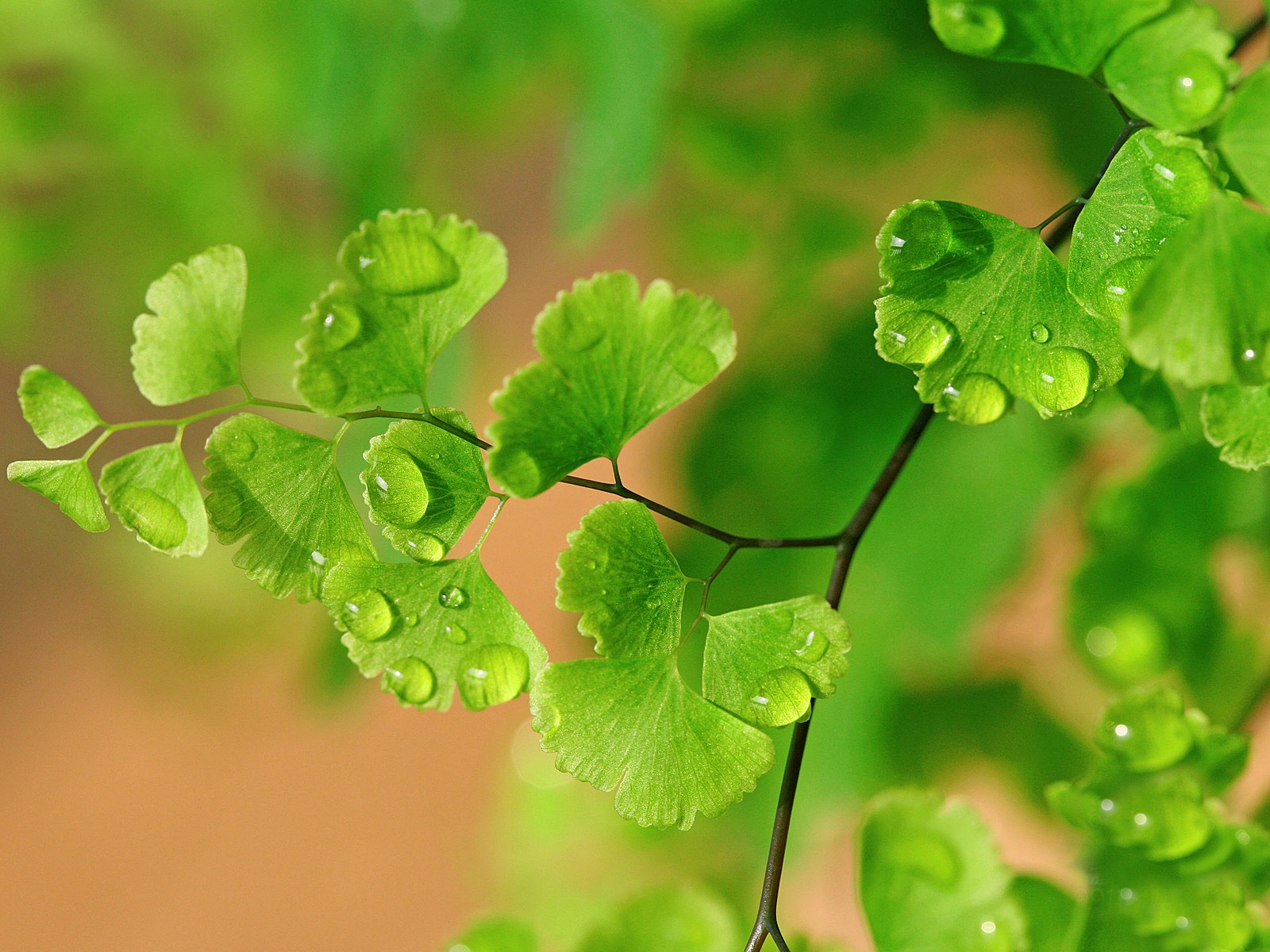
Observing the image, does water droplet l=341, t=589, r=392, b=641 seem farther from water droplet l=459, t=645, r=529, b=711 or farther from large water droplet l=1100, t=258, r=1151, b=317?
large water droplet l=1100, t=258, r=1151, b=317

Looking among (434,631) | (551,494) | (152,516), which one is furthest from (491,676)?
(551,494)

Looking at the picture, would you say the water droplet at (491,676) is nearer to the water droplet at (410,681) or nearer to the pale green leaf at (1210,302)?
the water droplet at (410,681)

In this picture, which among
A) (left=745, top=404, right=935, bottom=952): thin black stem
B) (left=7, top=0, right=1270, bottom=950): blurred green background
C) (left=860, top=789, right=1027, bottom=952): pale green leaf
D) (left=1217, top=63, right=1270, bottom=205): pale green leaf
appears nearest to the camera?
(left=1217, top=63, right=1270, bottom=205): pale green leaf

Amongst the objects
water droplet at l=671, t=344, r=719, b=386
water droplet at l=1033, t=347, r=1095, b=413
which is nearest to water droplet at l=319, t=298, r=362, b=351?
water droplet at l=671, t=344, r=719, b=386

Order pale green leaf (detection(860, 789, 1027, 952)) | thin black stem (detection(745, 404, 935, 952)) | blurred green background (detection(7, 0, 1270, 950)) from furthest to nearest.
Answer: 1. blurred green background (detection(7, 0, 1270, 950))
2. pale green leaf (detection(860, 789, 1027, 952))
3. thin black stem (detection(745, 404, 935, 952))

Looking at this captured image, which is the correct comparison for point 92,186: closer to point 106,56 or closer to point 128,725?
point 106,56

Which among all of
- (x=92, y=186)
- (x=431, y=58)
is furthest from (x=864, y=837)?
(x=92, y=186)

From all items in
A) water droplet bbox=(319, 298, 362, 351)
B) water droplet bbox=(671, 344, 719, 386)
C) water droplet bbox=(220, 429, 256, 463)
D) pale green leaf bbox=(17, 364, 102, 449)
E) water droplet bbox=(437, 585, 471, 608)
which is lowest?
water droplet bbox=(437, 585, 471, 608)
